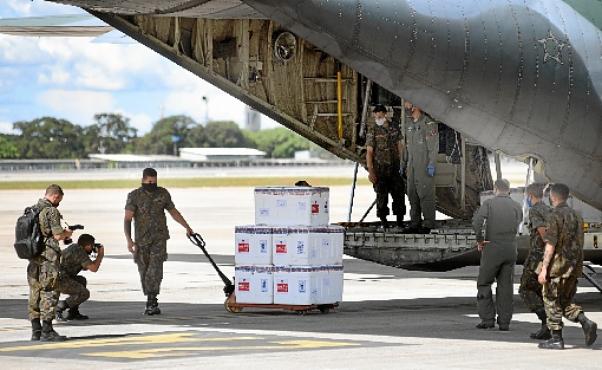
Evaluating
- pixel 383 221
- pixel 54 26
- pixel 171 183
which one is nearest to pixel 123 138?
pixel 171 183

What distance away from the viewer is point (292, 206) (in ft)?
60.6

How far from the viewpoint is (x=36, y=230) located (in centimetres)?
1600

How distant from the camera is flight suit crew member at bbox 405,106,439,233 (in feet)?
65.4

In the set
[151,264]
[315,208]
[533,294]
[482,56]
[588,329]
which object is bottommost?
[588,329]

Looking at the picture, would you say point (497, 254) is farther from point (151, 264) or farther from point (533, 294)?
point (151, 264)

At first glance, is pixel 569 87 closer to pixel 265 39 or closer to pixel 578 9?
pixel 578 9

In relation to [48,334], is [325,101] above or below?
above

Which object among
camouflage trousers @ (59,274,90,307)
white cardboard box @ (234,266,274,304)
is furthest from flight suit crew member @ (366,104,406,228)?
camouflage trousers @ (59,274,90,307)

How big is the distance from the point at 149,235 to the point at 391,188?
13.5 ft

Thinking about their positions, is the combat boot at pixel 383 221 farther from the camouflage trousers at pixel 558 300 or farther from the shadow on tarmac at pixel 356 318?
the camouflage trousers at pixel 558 300

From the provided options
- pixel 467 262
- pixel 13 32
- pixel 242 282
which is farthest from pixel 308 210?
pixel 13 32

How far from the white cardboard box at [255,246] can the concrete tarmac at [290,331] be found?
71 centimetres

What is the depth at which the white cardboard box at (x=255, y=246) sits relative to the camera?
18406 millimetres

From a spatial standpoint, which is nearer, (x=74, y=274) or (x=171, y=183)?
(x=74, y=274)
